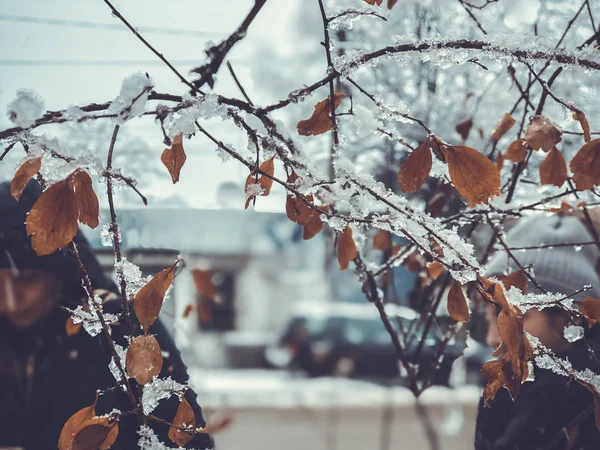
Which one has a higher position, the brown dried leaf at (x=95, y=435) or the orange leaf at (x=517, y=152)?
the orange leaf at (x=517, y=152)

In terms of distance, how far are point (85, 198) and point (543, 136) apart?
78cm

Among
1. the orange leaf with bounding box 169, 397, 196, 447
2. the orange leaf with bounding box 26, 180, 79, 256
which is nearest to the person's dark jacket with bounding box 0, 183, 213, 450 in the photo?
the orange leaf with bounding box 169, 397, 196, 447

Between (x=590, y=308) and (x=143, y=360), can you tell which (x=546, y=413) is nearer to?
(x=590, y=308)

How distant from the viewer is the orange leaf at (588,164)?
2.86 ft

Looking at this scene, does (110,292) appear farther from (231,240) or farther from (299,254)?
(299,254)

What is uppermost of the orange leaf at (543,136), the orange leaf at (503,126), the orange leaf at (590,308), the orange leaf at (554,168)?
the orange leaf at (503,126)

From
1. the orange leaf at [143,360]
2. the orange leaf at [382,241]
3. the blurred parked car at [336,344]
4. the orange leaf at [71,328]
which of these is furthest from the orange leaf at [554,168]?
the blurred parked car at [336,344]

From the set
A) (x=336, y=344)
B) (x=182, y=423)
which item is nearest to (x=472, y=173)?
(x=182, y=423)

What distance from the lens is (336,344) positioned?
1058cm

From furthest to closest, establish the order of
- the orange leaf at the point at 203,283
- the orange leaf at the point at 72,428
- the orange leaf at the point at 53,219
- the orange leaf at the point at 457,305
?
the orange leaf at the point at 203,283, the orange leaf at the point at 457,305, the orange leaf at the point at 72,428, the orange leaf at the point at 53,219

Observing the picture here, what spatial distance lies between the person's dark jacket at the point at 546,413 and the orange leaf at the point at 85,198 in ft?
3.63

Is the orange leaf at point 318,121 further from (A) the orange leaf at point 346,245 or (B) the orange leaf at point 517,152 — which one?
(B) the orange leaf at point 517,152

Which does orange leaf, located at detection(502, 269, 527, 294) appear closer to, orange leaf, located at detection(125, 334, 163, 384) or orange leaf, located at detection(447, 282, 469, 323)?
orange leaf, located at detection(447, 282, 469, 323)

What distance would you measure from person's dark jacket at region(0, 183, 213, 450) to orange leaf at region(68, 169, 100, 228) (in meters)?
0.41
